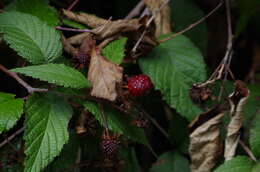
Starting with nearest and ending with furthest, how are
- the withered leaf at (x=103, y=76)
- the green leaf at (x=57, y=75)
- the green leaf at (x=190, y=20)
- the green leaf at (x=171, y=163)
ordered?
1. the green leaf at (x=57, y=75)
2. the withered leaf at (x=103, y=76)
3. the green leaf at (x=171, y=163)
4. the green leaf at (x=190, y=20)

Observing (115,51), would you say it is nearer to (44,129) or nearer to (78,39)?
(78,39)

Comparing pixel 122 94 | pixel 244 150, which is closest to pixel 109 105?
pixel 122 94

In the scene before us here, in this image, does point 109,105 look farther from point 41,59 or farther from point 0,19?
point 0,19

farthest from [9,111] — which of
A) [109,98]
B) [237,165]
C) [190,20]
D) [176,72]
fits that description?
[190,20]

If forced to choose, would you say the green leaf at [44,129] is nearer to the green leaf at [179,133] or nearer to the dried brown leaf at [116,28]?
the dried brown leaf at [116,28]

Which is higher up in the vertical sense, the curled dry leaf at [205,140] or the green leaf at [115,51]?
the green leaf at [115,51]

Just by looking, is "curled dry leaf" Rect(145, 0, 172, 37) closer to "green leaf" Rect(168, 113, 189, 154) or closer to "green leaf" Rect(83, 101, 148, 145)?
"green leaf" Rect(168, 113, 189, 154)

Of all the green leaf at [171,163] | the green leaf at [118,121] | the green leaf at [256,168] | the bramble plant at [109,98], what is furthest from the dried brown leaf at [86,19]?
the green leaf at [256,168]
